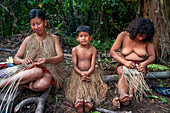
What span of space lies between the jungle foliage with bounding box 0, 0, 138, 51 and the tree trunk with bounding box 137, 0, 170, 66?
5.45 feet

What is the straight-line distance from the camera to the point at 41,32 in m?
2.54

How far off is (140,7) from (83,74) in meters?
2.50

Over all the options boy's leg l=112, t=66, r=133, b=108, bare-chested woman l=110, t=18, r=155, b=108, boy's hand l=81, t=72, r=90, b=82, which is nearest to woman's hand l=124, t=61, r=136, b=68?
bare-chested woman l=110, t=18, r=155, b=108

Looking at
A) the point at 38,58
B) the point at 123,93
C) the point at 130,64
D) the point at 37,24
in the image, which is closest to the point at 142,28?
the point at 130,64

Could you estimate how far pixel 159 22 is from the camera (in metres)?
3.51

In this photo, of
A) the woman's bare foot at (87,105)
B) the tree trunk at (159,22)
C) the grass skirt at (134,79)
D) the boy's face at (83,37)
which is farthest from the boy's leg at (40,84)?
the tree trunk at (159,22)

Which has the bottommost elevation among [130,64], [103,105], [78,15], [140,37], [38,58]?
[103,105]

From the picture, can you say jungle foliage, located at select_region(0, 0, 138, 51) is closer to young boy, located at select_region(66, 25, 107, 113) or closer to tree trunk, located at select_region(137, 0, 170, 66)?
tree trunk, located at select_region(137, 0, 170, 66)

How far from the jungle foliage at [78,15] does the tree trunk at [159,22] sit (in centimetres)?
166

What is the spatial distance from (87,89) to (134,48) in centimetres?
106

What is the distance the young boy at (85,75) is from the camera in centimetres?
236

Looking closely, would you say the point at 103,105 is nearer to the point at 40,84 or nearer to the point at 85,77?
the point at 85,77

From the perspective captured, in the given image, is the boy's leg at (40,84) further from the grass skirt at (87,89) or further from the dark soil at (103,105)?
the grass skirt at (87,89)

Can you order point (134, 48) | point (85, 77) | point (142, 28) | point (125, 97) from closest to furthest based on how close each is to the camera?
point (125, 97) < point (142, 28) < point (85, 77) < point (134, 48)
